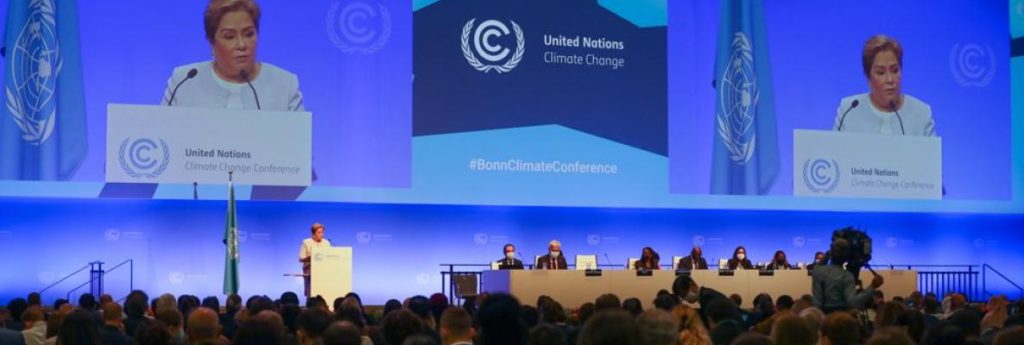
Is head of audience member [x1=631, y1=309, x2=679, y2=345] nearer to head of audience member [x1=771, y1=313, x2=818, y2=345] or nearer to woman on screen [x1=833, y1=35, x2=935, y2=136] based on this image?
head of audience member [x1=771, y1=313, x2=818, y2=345]

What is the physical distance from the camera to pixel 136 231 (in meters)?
14.9

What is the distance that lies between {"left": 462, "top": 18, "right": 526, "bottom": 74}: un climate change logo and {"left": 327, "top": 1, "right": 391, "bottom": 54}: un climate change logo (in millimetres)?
Answer: 1046

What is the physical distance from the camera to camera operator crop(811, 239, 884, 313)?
8.20 m

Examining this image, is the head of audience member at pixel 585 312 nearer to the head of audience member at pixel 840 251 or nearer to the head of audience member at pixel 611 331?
the head of audience member at pixel 840 251

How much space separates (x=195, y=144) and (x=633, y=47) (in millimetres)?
5850

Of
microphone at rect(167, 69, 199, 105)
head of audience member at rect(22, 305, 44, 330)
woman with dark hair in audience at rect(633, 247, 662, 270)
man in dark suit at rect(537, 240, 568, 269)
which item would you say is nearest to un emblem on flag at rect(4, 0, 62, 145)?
microphone at rect(167, 69, 199, 105)

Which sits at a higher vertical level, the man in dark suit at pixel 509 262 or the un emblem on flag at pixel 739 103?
the un emblem on flag at pixel 739 103

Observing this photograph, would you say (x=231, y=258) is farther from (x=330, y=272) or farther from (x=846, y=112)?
(x=846, y=112)

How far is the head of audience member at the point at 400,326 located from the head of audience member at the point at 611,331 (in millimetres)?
2954

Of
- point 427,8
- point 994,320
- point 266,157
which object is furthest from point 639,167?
point 994,320

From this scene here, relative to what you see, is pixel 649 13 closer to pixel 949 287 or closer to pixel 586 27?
pixel 586 27

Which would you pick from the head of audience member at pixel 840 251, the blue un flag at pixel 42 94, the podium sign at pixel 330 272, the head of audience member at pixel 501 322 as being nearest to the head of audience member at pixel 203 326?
the head of audience member at pixel 501 322

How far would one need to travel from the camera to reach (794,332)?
4.80 meters

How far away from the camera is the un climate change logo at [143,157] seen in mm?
14281
